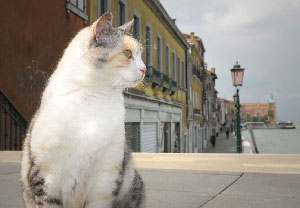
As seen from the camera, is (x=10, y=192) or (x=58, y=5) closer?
(x=10, y=192)

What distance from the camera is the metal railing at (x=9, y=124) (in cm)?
619

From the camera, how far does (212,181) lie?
12.9 ft

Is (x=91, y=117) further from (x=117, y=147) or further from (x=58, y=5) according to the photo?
(x=58, y=5)

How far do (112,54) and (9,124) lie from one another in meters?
5.56

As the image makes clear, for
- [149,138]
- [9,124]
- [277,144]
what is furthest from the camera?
[277,144]

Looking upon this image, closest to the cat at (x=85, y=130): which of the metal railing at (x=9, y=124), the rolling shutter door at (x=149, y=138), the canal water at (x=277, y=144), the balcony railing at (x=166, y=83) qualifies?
the metal railing at (x=9, y=124)

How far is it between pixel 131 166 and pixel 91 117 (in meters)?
0.54

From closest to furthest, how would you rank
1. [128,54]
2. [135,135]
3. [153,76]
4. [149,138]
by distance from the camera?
[128,54]
[135,135]
[153,76]
[149,138]

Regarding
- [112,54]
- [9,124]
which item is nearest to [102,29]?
[112,54]

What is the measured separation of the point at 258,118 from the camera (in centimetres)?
16975

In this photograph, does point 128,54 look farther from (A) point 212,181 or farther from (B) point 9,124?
(B) point 9,124

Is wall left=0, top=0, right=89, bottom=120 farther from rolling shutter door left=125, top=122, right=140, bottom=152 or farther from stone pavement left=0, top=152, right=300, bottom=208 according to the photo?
rolling shutter door left=125, top=122, right=140, bottom=152

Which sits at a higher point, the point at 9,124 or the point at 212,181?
the point at 9,124

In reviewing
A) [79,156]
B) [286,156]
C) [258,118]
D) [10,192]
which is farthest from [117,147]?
[258,118]
